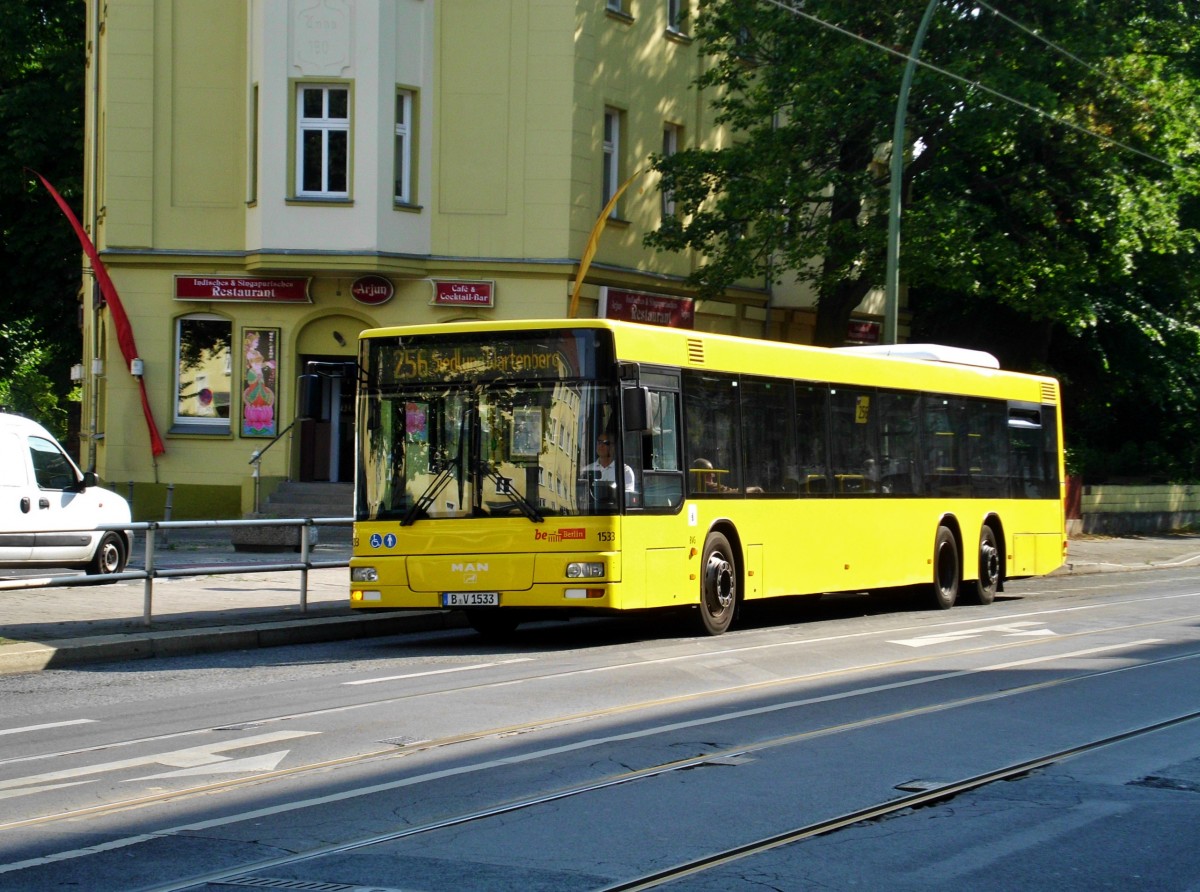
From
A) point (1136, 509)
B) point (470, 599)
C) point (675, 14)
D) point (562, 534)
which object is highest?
point (675, 14)

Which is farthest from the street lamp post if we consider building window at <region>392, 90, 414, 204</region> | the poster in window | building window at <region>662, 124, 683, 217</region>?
the poster in window

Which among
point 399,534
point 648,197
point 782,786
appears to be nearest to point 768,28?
point 648,197

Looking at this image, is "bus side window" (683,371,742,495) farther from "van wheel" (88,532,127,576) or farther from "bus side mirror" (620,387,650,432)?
"van wheel" (88,532,127,576)

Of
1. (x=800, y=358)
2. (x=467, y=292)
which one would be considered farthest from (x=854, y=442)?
(x=467, y=292)

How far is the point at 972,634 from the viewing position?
1614cm

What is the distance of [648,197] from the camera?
3275cm

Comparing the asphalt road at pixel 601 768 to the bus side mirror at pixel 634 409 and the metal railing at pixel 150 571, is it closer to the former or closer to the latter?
the metal railing at pixel 150 571

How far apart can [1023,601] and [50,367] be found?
98.9 ft

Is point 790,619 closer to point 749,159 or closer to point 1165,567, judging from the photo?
point 749,159

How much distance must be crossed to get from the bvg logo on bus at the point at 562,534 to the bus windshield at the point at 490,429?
0.15 m

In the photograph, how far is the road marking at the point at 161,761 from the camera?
25.9ft

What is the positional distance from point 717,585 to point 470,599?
8.66ft

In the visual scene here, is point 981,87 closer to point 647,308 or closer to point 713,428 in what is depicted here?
point 647,308

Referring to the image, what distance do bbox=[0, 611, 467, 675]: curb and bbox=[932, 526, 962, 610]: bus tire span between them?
6.28 m
